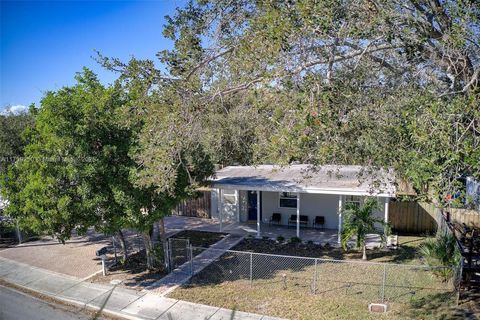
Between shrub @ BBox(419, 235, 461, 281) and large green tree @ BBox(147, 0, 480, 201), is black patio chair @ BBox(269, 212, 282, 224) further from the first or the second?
large green tree @ BBox(147, 0, 480, 201)

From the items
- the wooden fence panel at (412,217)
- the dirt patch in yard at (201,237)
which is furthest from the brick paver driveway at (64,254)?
the wooden fence panel at (412,217)

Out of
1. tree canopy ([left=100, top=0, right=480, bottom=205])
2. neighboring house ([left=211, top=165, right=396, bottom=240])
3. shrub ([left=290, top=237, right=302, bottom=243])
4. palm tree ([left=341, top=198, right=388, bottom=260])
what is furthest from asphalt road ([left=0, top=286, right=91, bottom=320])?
palm tree ([left=341, top=198, right=388, bottom=260])

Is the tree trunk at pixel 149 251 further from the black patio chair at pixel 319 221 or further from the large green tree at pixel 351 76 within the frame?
the black patio chair at pixel 319 221

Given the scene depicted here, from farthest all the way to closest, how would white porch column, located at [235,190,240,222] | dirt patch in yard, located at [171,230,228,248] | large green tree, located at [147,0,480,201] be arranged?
white porch column, located at [235,190,240,222], dirt patch in yard, located at [171,230,228,248], large green tree, located at [147,0,480,201]

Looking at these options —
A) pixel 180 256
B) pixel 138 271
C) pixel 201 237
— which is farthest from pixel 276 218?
pixel 138 271

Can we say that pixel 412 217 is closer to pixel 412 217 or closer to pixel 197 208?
pixel 412 217

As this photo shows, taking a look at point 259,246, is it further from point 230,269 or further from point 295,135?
point 295,135
